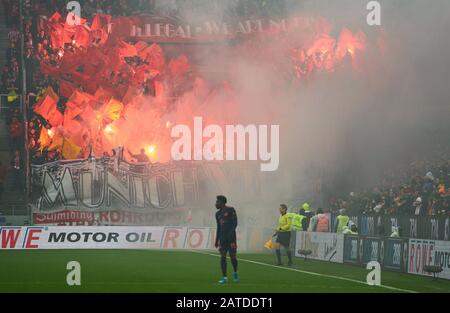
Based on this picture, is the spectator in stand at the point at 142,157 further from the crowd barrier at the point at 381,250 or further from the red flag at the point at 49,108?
the crowd barrier at the point at 381,250

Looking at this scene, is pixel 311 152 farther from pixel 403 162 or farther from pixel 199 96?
pixel 199 96

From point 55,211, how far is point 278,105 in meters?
11.8

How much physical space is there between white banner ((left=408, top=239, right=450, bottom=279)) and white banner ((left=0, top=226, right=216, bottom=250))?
526 inches

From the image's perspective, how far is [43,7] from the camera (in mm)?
53188

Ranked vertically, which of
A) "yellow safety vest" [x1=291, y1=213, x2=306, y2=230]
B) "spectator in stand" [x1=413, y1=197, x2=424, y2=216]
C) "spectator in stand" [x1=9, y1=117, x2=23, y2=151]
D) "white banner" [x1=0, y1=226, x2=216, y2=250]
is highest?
"spectator in stand" [x1=9, y1=117, x2=23, y2=151]

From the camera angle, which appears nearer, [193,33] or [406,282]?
[406,282]

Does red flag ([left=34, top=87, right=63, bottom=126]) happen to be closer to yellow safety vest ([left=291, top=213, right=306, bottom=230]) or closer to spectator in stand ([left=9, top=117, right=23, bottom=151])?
spectator in stand ([left=9, top=117, right=23, bottom=151])

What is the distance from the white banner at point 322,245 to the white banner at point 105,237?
5.02 meters

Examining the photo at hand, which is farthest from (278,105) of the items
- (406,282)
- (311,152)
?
(406,282)

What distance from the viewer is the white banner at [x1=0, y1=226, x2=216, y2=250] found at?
118ft

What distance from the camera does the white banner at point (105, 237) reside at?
118ft

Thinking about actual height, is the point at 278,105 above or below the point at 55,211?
above

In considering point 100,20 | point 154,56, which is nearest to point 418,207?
point 154,56

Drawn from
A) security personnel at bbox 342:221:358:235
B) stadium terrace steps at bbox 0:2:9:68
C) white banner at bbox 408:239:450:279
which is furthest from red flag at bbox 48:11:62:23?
white banner at bbox 408:239:450:279
